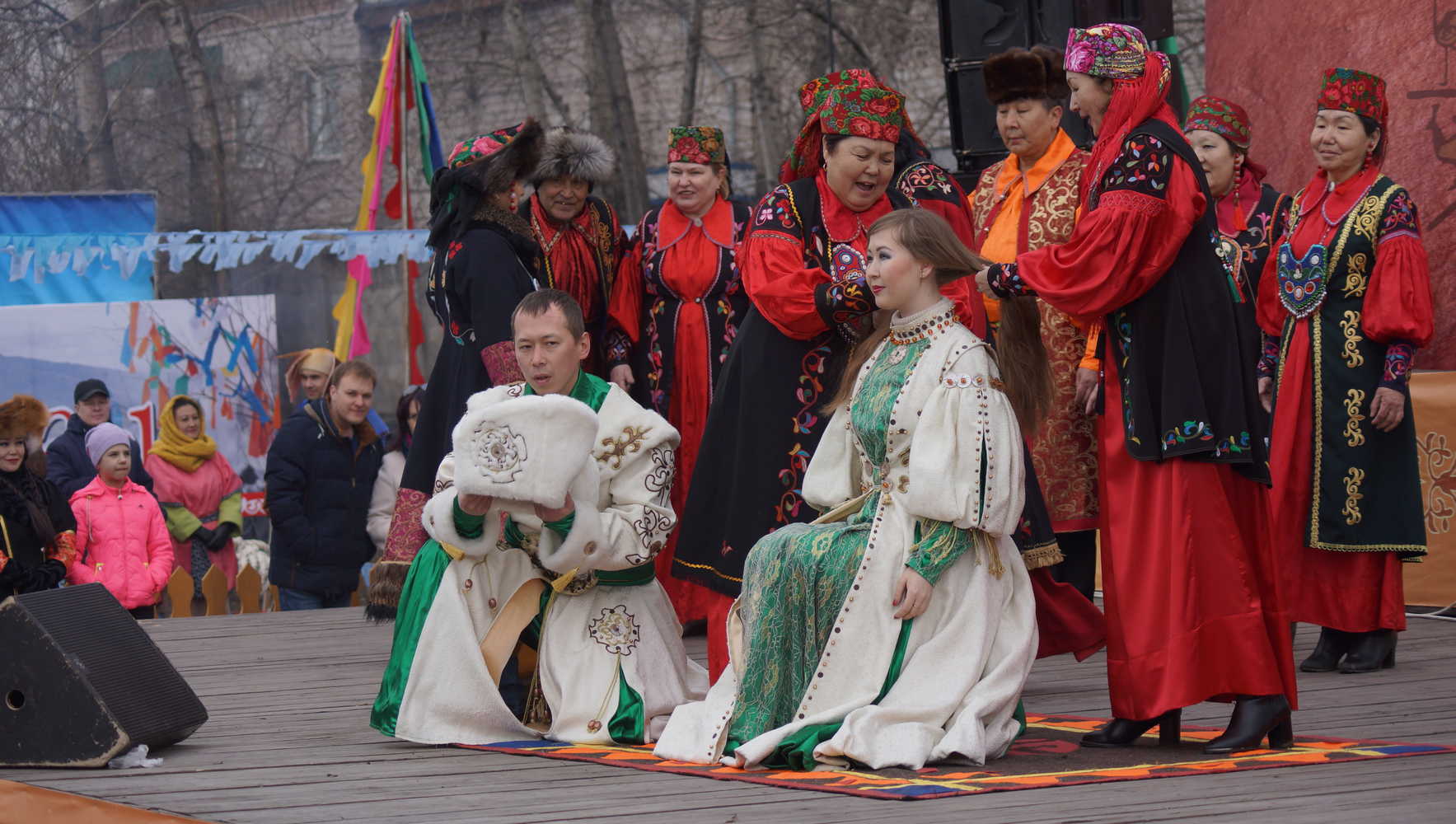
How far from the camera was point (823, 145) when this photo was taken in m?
4.79

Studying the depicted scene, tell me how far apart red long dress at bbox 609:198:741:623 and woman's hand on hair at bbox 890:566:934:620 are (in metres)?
2.19

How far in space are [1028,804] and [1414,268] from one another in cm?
272

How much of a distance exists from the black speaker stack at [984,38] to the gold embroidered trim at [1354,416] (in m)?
1.64

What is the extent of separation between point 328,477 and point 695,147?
7.12 feet

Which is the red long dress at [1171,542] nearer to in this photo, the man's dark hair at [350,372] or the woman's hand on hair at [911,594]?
the woman's hand on hair at [911,594]

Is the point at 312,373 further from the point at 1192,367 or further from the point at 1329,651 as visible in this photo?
the point at 1192,367

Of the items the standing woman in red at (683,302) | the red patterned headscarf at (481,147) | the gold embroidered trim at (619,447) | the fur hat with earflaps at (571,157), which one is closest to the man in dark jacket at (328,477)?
the standing woman in red at (683,302)

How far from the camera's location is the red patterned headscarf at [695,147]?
631 cm

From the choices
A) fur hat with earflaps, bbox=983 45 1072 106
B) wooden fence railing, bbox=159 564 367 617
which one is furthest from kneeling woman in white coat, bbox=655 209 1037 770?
wooden fence railing, bbox=159 564 367 617

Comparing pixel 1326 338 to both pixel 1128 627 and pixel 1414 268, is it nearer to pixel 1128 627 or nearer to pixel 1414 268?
pixel 1414 268

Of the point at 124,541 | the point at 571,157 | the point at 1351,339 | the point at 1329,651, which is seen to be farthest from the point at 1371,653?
the point at 124,541

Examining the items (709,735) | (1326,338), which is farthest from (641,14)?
(709,735)

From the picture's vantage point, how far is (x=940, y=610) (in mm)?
4066

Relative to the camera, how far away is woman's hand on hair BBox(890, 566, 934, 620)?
397 centimetres
